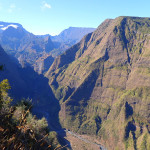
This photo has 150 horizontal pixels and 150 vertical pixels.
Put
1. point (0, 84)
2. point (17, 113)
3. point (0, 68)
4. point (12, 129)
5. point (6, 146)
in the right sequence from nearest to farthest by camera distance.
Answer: point (6, 146)
point (12, 129)
point (17, 113)
point (0, 84)
point (0, 68)

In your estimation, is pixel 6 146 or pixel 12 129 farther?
pixel 12 129

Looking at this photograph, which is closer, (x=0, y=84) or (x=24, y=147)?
(x=24, y=147)

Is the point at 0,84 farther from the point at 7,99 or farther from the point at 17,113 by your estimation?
the point at 17,113

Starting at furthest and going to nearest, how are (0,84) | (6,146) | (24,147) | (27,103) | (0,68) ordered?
(27,103)
(0,68)
(0,84)
(24,147)
(6,146)

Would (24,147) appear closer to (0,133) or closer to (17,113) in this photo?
(0,133)

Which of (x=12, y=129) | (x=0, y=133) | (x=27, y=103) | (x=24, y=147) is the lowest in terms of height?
(x=27, y=103)

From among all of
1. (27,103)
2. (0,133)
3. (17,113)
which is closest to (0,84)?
(17,113)

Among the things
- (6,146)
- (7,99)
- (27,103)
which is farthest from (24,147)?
(27,103)

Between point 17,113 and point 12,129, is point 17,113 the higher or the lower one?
the lower one

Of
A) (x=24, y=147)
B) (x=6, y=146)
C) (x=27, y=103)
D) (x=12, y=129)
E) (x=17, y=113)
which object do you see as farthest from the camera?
(x=27, y=103)
